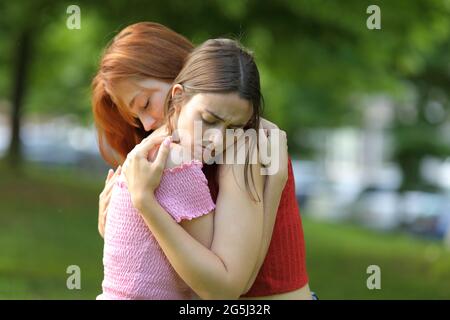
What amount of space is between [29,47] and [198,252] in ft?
54.0

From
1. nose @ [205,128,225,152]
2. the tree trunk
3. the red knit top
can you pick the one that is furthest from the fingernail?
the tree trunk

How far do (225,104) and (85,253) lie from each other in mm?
8086

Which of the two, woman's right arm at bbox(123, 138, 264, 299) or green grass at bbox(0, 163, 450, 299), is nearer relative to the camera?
woman's right arm at bbox(123, 138, 264, 299)

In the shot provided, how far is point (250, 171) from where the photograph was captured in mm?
2438

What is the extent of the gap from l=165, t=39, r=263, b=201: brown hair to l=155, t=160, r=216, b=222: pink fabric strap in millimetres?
128

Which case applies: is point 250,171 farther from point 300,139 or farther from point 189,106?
point 300,139

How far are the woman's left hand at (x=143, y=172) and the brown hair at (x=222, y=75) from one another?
18 centimetres

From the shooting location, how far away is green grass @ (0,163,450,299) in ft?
26.6

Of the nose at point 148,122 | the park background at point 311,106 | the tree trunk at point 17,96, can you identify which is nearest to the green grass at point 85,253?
the park background at point 311,106

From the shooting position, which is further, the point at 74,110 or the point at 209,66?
the point at 74,110

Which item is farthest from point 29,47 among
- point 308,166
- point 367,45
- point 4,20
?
point 308,166

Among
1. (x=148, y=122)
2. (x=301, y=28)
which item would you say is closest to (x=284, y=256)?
(x=148, y=122)

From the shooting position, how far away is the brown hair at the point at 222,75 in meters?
2.45

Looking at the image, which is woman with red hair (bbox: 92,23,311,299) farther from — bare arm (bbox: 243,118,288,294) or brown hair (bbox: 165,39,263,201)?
brown hair (bbox: 165,39,263,201)
